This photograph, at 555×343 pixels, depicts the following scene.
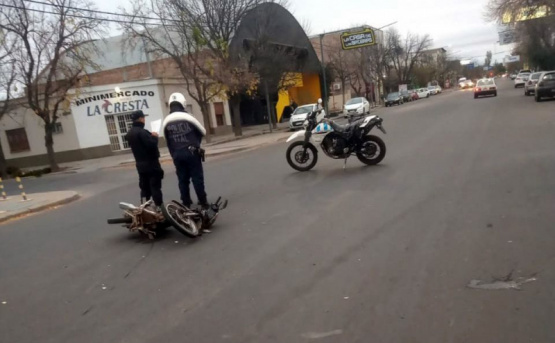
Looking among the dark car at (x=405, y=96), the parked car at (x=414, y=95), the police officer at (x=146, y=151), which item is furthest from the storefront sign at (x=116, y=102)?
the parked car at (x=414, y=95)

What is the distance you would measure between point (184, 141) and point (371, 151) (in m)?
5.03

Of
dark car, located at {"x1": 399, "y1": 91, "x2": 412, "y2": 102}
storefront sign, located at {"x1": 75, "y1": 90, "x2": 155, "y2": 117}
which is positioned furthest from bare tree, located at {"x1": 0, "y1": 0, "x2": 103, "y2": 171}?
dark car, located at {"x1": 399, "y1": 91, "x2": 412, "y2": 102}

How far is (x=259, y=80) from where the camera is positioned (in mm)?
30047

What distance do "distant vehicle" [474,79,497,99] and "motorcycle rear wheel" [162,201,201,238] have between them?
3758cm

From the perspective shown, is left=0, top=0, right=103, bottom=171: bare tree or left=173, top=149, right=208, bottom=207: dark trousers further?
left=0, top=0, right=103, bottom=171: bare tree

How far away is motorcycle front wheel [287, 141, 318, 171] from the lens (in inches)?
431

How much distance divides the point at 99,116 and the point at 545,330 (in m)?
27.5

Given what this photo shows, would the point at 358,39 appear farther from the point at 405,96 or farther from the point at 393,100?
the point at 405,96

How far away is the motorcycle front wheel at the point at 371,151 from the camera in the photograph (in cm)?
1042

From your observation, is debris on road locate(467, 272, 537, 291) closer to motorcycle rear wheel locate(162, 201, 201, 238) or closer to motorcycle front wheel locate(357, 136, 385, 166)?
motorcycle rear wheel locate(162, 201, 201, 238)

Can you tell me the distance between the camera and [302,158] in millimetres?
11000

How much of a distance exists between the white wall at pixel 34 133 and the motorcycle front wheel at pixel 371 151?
71.1ft

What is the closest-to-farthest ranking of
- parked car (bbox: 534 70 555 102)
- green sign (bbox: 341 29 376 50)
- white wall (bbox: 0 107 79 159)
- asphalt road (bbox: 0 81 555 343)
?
asphalt road (bbox: 0 81 555 343) < parked car (bbox: 534 70 555 102) < white wall (bbox: 0 107 79 159) < green sign (bbox: 341 29 376 50)

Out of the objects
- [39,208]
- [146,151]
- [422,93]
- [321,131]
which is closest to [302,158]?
[321,131]
